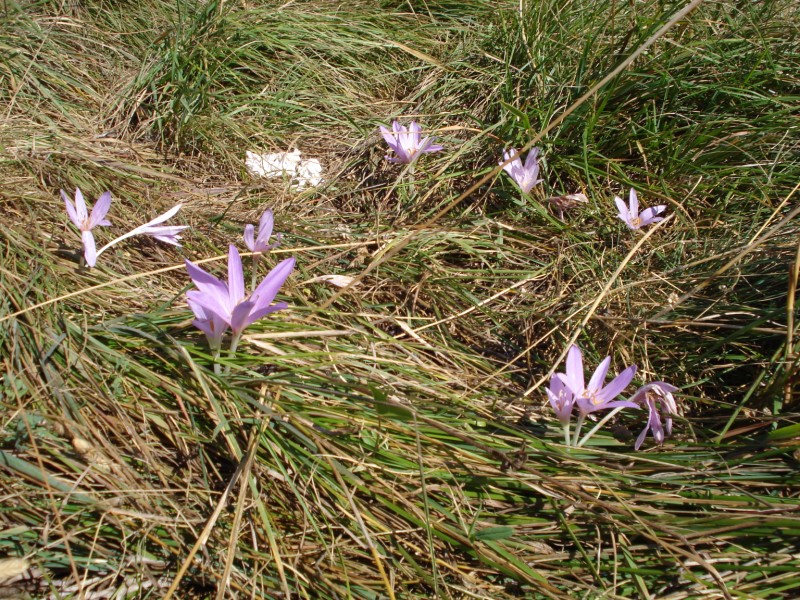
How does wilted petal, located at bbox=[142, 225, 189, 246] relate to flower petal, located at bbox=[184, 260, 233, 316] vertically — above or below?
below

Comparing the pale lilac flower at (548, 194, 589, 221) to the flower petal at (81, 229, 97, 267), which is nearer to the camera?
the flower petal at (81, 229, 97, 267)

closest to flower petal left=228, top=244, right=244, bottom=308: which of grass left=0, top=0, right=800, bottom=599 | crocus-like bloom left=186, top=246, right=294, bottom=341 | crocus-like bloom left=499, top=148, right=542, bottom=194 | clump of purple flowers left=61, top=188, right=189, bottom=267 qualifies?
crocus-like bloom left=186, top=246, right=294, bottom=341

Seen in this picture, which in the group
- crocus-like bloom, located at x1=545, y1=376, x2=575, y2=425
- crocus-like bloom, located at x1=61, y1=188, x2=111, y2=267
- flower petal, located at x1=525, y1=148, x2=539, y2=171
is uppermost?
crocus-like bloom, located at x1=61, y1=188, x2=111, y2=267

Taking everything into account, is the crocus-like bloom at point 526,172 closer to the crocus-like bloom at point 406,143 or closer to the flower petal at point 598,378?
the crocus-like bloom at point 406,143

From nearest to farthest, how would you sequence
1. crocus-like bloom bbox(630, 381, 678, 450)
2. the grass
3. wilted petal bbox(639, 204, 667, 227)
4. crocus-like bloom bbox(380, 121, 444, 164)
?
the grass < crocus-like bloom bbox(630, 381, 678, 450) < wilted petal bbox(639, 204, 667, 227) < crocus-like bloom bbox(380, 121, 444, 164)

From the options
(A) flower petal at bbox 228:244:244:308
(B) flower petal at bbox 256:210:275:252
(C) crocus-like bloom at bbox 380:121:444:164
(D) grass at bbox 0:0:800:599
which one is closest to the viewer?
(D) grass at bbox 0:0:800:599

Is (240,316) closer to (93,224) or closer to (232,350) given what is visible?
(232,350)

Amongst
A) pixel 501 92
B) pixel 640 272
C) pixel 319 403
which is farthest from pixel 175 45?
pixel 640 272

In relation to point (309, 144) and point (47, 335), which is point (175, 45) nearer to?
point (309, 144)

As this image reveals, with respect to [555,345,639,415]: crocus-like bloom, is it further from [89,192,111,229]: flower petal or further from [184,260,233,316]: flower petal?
[89,192,111,229]: flower petal
